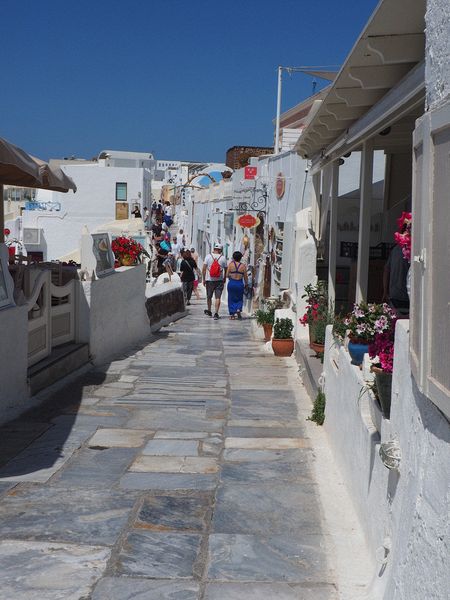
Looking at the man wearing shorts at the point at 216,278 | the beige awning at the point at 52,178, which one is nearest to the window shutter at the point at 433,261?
the beige awning at the point at 52,178

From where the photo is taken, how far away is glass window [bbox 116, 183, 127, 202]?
146ft

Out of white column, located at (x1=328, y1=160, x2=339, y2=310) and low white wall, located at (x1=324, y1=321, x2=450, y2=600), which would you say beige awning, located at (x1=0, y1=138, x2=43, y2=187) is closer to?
white column, located at (x1=328, y1=160, x2=339, y2=310)

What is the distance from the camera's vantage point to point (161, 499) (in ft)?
17.7

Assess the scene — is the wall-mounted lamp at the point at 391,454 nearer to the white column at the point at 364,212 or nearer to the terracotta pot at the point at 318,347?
the white column at the point at 364,212

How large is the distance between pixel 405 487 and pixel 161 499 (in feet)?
7.70

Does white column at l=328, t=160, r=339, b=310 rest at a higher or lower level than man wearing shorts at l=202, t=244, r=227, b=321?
higher

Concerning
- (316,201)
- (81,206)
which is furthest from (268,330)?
(81,206)

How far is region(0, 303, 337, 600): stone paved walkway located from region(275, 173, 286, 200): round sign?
8325 millimetres

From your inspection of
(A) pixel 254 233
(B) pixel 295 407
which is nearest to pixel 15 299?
(B) pixel 295 407

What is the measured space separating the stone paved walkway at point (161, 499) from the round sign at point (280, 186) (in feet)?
27.3

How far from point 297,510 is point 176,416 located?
2.94 meters

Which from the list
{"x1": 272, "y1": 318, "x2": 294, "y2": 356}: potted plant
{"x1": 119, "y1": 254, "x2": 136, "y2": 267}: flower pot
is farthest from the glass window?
{"x1": 272, "y1": 318, "x2": 294, "y2": 356}: potted plant

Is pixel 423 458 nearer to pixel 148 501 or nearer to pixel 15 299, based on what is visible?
pixel 148 501

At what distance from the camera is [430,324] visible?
2934 millimetres
